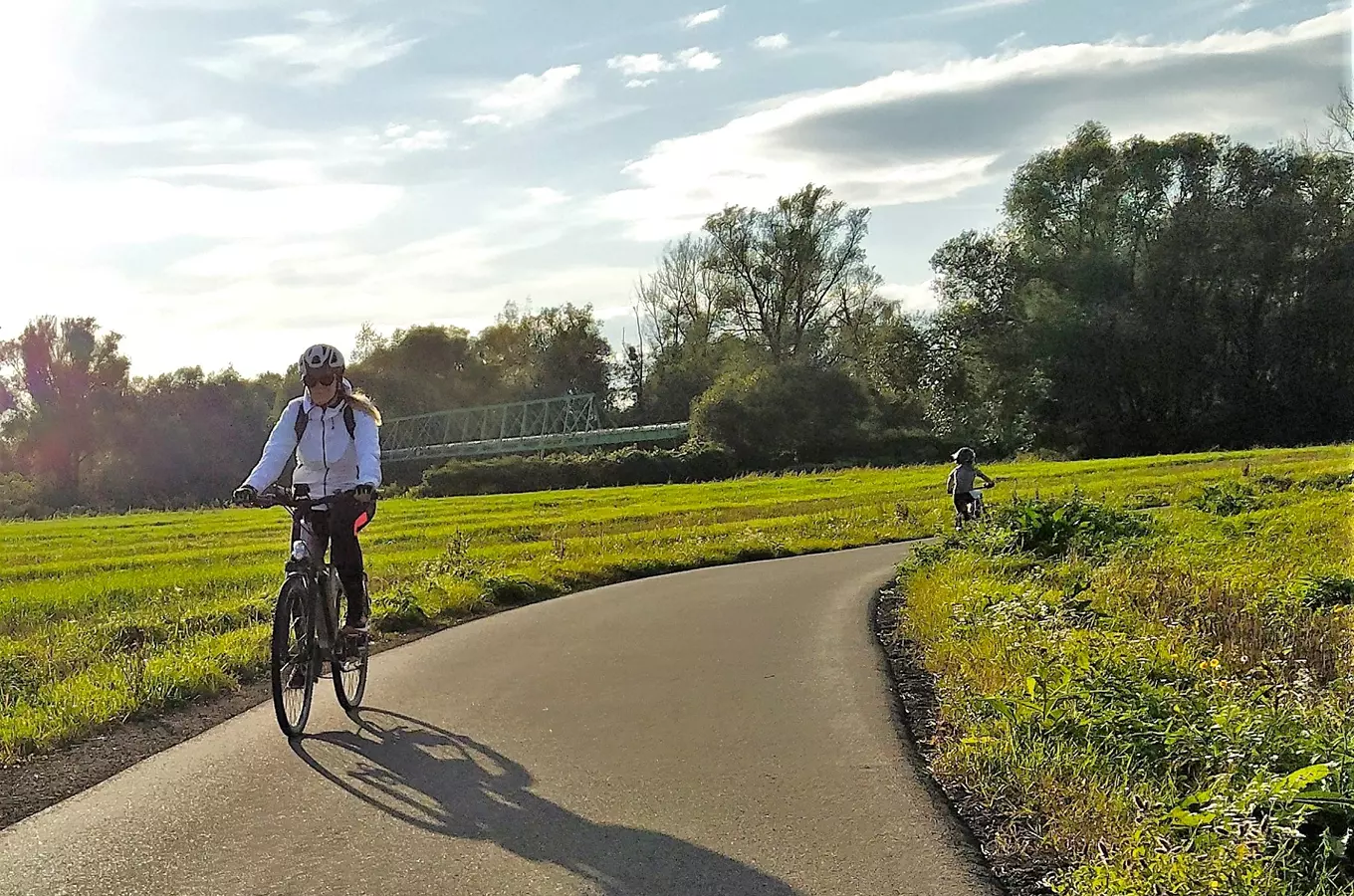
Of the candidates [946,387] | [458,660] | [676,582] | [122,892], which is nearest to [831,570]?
[676,582]

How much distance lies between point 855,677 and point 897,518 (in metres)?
18.9

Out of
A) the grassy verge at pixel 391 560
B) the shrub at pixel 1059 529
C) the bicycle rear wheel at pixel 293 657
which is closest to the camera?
the bicycle rear wheel at pixel 293 657

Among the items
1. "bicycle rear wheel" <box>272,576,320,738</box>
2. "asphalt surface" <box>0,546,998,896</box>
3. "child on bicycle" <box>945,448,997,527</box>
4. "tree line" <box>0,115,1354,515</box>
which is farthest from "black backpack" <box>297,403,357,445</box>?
"tree line" <box>0,115,1354,515</box>

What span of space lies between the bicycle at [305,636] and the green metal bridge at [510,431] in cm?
6181

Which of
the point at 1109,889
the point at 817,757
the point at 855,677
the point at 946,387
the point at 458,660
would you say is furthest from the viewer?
the point at 946,387

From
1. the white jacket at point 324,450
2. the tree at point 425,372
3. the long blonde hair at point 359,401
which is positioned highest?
the tree at point 425,372

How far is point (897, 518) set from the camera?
26969mm

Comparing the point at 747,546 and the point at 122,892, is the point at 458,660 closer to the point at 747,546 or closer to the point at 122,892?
the point at 122,892

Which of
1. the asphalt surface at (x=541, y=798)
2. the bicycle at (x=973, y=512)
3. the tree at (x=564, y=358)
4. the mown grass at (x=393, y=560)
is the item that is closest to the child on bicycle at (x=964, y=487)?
the bicycle at (x=973, y=512)

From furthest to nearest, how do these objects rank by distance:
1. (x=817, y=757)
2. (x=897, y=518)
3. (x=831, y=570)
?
(x=897, y=518), (x=831, y=570), (x=817, y=757)

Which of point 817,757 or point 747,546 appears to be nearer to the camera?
point 817,757

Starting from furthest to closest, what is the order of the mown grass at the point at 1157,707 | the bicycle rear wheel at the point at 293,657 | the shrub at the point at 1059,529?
the shrub at the point at 1059,529, the bicycle rear wheel at the point at 293,657, the mown grass at the point at 1157,707

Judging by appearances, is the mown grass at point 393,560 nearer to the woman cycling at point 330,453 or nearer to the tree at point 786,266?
the woman cycling at point 330,453

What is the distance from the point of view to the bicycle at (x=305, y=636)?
679 cm
